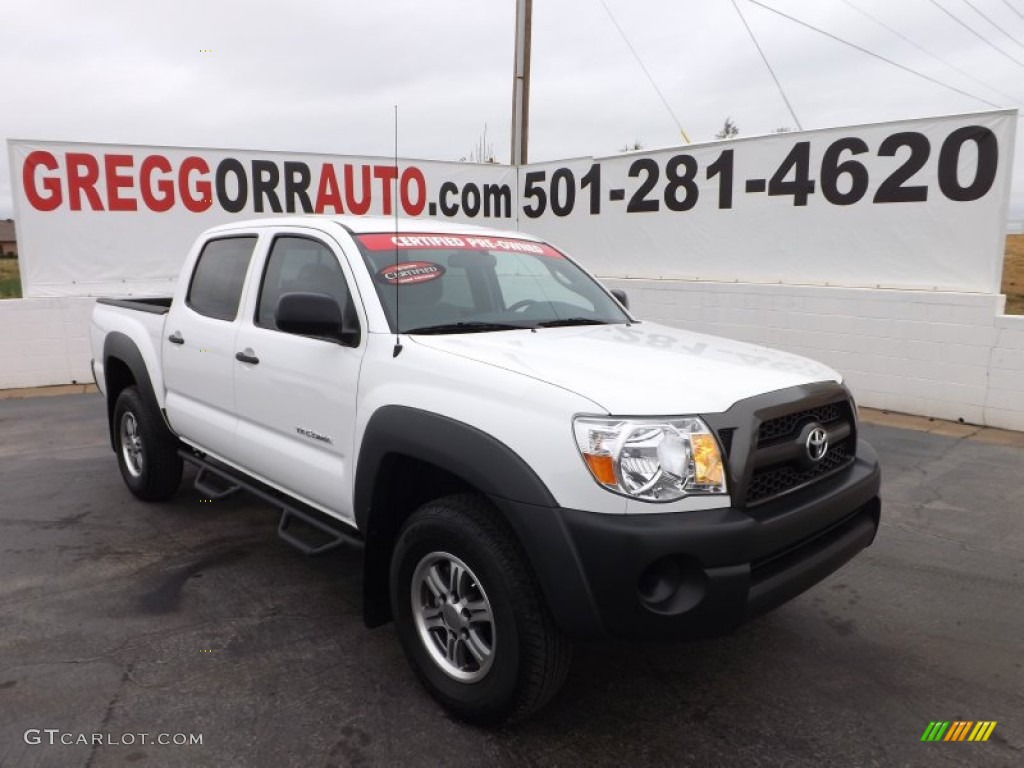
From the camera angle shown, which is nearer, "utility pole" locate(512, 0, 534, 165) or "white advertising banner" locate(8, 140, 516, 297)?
"white advertising banner" locate(8, 140, 516, 297)

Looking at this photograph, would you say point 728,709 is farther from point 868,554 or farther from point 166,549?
point 166,549

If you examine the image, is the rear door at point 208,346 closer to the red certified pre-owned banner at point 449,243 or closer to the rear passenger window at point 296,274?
the rear passenger window at point 296,274

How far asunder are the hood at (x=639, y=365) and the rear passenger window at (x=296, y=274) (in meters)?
0.71

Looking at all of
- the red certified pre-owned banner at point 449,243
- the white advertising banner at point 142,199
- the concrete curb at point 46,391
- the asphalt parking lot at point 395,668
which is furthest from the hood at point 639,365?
the concrete curb at point 46,391

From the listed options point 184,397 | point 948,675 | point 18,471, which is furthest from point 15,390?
point 948,675

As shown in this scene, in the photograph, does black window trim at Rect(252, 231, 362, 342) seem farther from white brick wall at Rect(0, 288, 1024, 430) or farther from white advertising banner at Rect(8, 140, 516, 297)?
white brick wall at Rect(0, 288, 1024, 430)

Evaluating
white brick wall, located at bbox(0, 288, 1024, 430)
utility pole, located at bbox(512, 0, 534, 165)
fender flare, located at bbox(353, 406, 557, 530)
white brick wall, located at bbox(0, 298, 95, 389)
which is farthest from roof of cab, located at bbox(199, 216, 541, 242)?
utility pole, located at bbox(512, 0, 534, 165)

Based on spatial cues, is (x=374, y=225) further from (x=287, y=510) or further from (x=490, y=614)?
(x=490, y=614)

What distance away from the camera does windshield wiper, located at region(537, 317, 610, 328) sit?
3.46 m

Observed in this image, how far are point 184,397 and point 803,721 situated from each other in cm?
363

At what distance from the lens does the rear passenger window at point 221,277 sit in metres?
4.09

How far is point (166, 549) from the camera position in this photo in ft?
14.3

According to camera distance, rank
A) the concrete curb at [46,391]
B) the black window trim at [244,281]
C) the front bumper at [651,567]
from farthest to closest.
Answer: the concrete curb at [46,391] → the black window trim at [244,281] → the front bumper at [651,567]

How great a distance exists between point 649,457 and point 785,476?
2.06 ft
